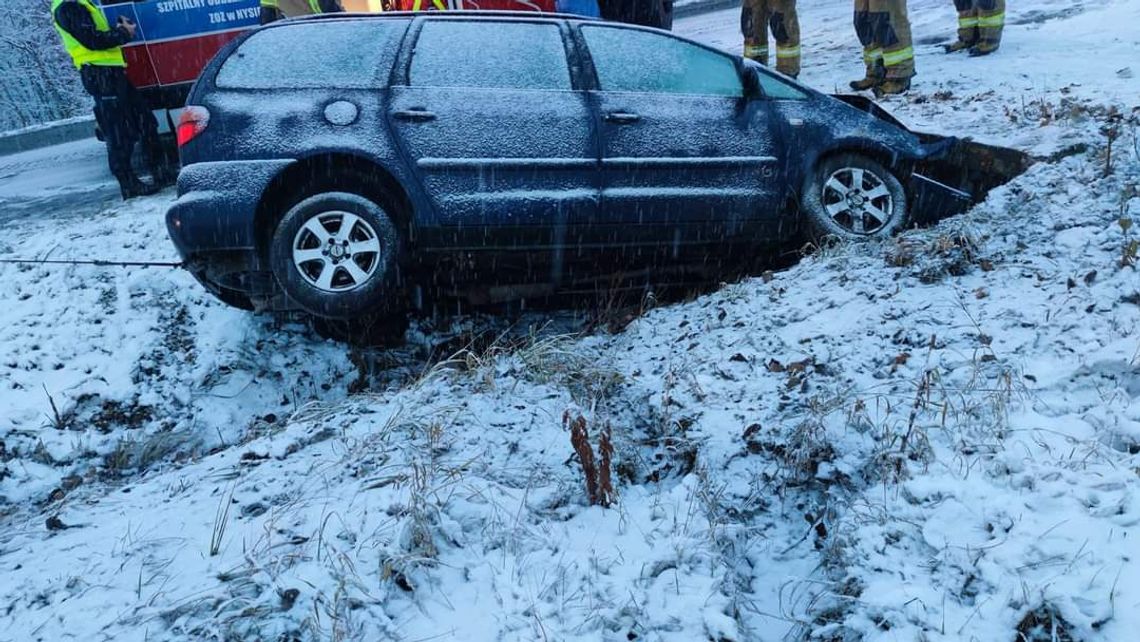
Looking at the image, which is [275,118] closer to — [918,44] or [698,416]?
[698,416]

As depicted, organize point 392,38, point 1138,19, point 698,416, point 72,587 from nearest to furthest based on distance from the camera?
1. point 72,587
2. point 698,416
3. point 392,38
4. point 1138,19

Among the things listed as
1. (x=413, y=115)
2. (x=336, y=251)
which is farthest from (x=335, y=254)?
(x=413, y=115)

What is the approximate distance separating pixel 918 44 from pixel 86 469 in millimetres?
9822

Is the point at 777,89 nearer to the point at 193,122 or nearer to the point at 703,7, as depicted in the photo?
the point at 193,122

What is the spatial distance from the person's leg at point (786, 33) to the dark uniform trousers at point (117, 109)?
21.1 feet

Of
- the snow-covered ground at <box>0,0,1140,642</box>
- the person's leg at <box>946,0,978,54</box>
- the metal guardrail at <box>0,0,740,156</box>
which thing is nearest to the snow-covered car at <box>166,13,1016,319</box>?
the snow-covered ground at <box>0,0,1140,642</box>

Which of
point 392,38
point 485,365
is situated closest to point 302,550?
point 485,365

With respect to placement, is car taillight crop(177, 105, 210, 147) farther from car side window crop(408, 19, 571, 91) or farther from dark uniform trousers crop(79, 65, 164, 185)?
dark uniform trousers crop(79, 65, 164, 185)

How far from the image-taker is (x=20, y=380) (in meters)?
4.24

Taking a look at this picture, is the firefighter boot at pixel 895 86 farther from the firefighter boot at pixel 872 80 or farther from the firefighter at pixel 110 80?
the firefighter at pixel 110 80

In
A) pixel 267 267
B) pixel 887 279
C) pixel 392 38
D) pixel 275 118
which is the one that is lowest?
pixel 887 279

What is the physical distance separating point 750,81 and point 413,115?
1915 millimetres

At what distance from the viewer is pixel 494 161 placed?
4.01 m

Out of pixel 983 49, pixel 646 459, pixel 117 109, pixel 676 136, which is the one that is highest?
pixel 117 109
